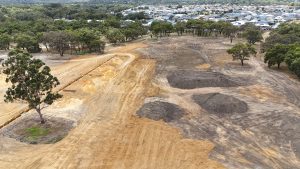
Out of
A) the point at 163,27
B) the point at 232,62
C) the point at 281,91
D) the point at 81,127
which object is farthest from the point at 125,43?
the point at 81,127

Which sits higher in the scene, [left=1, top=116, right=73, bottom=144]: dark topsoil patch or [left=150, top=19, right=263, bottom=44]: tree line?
[left=150, top=19, right=263, bottom=44]: tree line

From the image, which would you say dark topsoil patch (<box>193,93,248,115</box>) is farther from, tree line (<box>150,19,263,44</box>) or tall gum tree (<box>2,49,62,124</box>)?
tree line (<box>150,19,263,44</box>)

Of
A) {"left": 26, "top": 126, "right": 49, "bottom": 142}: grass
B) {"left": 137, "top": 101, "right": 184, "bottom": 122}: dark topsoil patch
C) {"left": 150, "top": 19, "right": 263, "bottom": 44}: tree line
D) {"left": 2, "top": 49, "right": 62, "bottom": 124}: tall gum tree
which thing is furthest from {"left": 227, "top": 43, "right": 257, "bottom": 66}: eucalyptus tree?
{"left": 26, "top": 126, "right": 49, "bottom": 142}: grass

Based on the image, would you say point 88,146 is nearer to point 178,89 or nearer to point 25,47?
point 178,89

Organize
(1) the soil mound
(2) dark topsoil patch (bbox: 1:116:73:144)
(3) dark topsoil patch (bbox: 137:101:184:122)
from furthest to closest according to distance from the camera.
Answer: (1) the soil mound → (3) dark topsoil patch (bbox: 137:101:184:122) → (2) dark topsoil patch (bbox: 1:116:73:144)

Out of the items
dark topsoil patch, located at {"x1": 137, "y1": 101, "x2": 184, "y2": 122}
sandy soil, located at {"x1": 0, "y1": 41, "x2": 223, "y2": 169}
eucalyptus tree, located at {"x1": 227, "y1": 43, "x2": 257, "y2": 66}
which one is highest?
eucalyptus tree, located at {"x1": 227, "y1": 43, "x2": 257, "y2": 66}
